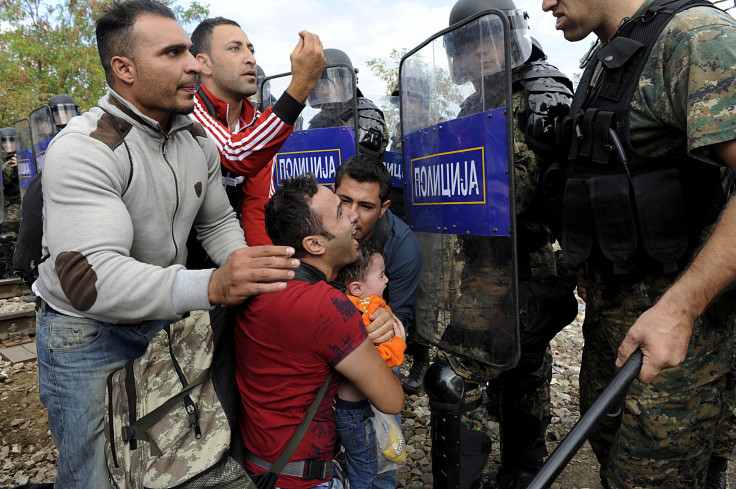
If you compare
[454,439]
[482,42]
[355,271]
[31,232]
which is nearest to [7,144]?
[31,232]

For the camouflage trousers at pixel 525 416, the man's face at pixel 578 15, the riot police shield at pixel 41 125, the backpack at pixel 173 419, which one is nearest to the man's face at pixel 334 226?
the backpack at pixel 173 419

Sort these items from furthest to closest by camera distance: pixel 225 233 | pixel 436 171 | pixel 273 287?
pixel 436 171 → pixel 225 233 → pixel 273 287

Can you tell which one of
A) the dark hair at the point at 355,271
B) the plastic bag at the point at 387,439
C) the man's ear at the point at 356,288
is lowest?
the plastic bag at the point at 387,439

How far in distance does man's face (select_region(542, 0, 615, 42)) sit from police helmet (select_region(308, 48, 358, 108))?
4.76 feet

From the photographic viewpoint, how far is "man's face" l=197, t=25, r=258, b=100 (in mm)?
2402

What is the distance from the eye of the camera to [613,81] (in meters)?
1.53

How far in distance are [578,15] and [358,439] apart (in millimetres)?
1582

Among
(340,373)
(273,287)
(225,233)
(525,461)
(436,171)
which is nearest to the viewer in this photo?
(273,287)

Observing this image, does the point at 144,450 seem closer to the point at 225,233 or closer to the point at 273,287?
the point at 273,287

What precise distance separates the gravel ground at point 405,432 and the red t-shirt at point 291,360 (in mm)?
1409

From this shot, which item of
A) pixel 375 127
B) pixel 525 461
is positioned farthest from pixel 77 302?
pixel 375 127

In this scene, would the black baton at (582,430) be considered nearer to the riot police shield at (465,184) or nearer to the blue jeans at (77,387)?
the riot police shield at (465,184)

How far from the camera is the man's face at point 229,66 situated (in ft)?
7.88

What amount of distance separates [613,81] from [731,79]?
1.16 feet
